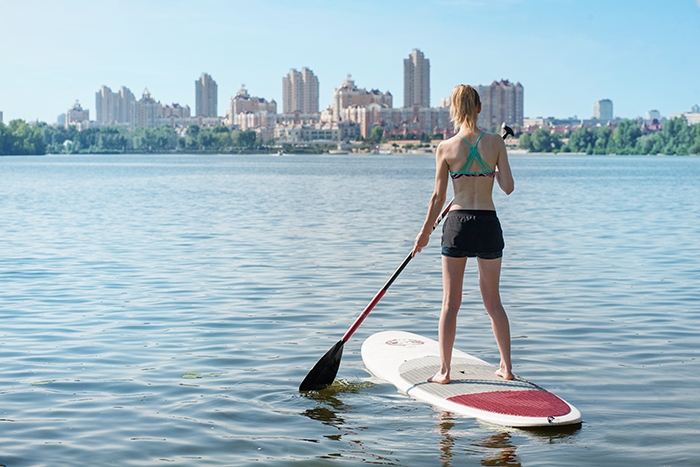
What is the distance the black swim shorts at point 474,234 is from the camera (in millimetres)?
6277

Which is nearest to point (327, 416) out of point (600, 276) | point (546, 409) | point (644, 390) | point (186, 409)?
point (186, 409)

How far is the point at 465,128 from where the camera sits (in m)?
6.41

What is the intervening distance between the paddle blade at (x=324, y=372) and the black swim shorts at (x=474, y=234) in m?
1.59

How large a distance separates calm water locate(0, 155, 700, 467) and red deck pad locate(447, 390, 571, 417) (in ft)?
0.51

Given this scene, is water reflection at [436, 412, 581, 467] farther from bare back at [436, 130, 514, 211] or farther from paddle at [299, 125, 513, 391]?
bare back at [436, 130, 514, 211]

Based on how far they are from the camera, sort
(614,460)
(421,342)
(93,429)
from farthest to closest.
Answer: (421,342) < (93,429) < (614,460)

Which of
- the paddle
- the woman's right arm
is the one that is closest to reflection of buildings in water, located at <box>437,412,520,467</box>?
the paddle

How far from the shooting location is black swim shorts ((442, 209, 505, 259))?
20.6ft

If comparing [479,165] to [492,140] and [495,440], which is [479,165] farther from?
[495,440]

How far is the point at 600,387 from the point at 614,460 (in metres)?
1.74

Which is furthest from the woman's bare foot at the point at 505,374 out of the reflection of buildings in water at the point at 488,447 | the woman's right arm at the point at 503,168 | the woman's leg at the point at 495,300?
the woman's right arm at the point at 503,168

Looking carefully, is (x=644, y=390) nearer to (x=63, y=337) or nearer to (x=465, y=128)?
(x=465, y=128)

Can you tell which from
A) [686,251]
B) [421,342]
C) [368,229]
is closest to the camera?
[421,342]

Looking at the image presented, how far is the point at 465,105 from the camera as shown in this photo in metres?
6.39
